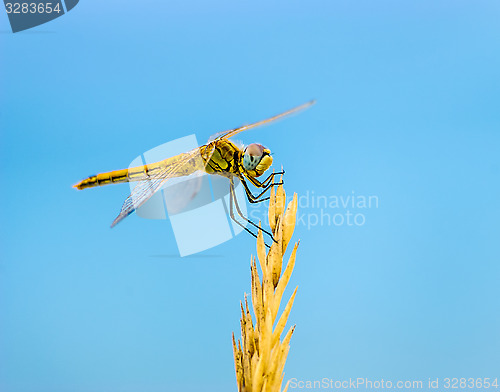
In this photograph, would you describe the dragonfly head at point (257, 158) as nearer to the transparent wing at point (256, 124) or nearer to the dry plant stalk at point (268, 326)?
the transparent wing at point (256, 124)

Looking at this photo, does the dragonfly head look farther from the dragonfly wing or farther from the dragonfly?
the dragonfly wing

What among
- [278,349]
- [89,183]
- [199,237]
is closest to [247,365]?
[278,349]

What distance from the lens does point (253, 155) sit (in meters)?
0.88

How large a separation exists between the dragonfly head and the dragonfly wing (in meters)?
0.22

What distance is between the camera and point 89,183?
130 centimetres

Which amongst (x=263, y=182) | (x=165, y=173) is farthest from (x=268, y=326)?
(x=165, y=173)

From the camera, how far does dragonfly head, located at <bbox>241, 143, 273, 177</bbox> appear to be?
88 cm

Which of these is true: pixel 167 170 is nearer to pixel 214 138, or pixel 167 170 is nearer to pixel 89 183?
pixel 214 138

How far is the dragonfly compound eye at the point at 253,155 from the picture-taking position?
2.89 feet

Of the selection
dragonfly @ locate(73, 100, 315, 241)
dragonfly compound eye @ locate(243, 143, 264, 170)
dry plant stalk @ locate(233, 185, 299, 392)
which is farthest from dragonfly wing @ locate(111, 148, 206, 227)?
dry plant stalk @ locate(233, 185, 299, 392)

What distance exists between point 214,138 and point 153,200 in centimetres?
23

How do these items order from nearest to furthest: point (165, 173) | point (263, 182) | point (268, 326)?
point (268, 326) < point (263, 182) < point (165, 173)

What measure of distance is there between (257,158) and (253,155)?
0.01 meters

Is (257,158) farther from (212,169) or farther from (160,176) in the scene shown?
(160,176)
